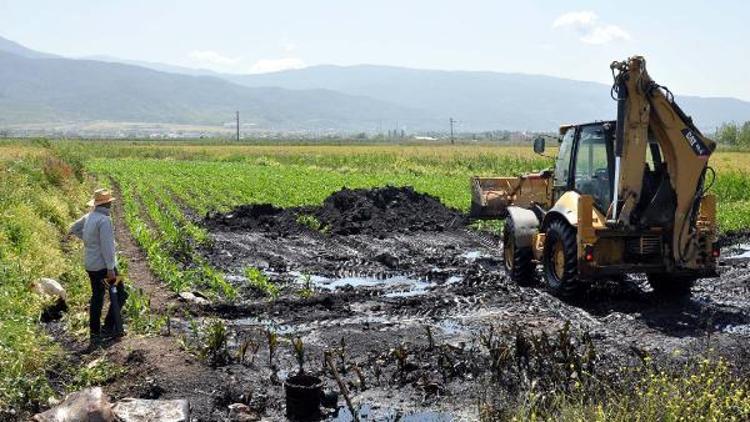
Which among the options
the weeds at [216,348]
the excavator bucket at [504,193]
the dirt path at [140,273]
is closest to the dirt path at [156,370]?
the weeds at [216,348]

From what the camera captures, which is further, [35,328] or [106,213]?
[106,213]

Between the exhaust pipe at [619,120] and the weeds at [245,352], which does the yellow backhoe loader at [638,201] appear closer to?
the exhaust pipe at [619,120]

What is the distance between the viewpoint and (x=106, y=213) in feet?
32.4

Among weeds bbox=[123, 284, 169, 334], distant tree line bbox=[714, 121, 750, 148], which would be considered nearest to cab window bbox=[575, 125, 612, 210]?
weeds bbox=[123, 284, 169, 334]

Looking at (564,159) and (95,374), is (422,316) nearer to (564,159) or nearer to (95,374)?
(564,159)

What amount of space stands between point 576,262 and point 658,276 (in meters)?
1.58

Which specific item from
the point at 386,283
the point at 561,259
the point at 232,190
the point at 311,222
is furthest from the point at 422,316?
the point at 232,190

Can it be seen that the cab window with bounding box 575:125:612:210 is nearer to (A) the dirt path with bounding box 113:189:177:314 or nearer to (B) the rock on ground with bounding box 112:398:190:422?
(A) the dirt path with bounding box 113:189:177:314

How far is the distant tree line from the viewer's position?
8912 cm

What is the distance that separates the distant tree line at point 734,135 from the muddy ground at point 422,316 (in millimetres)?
79588

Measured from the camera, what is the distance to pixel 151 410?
692 cm

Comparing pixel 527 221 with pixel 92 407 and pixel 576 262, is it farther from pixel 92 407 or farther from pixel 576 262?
pixel 92 407

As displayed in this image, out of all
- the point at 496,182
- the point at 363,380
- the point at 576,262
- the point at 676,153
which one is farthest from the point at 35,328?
the point at 496,182

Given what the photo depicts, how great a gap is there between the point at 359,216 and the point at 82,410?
1484 cm
